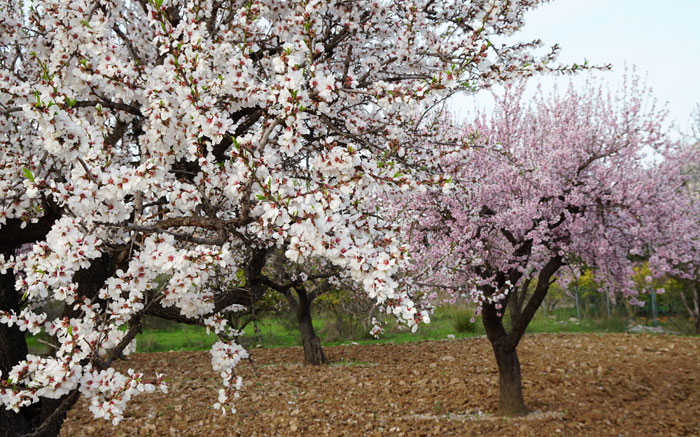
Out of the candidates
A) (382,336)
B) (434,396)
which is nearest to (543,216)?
(434,396)

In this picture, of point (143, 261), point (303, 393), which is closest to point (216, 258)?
point (143, 261)

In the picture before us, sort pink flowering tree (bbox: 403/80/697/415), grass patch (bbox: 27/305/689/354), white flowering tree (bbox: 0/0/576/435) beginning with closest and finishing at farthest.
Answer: white flowering tree (bbox: 0/0/576/435)
pink flowering tree (bbox: 403/80/697/415)
grass patch (bbox: 27/305/689/354)

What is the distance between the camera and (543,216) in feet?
22.1

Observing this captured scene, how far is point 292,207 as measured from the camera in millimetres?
2553

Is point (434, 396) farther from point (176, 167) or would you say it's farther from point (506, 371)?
point (176, 167)

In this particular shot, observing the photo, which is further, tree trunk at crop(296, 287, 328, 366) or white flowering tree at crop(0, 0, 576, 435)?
tree trunk at crop(296, 287, 328, 366)

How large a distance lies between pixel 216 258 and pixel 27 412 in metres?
2.90

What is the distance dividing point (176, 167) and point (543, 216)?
16.0 ft

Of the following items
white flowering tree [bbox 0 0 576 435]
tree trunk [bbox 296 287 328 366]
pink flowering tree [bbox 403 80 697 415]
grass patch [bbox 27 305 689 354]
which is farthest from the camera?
grass patch [bbox 27 305 689 354]

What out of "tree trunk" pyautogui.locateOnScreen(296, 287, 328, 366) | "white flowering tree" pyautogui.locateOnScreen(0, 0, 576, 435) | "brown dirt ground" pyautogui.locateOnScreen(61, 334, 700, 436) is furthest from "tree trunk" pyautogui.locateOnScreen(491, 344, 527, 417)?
"tree trunk" pyautogui.locateOnScreen(296, 287, 328, 366)

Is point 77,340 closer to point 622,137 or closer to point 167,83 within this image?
point 167,83

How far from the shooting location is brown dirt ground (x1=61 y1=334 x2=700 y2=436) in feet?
22.2

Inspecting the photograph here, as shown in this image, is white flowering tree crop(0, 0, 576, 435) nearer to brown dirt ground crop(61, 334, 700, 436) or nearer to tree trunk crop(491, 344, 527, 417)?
brown dirt ground crop(61, 334, 700, 436)

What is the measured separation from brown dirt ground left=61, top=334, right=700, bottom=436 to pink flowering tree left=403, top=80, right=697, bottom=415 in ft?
3.10
